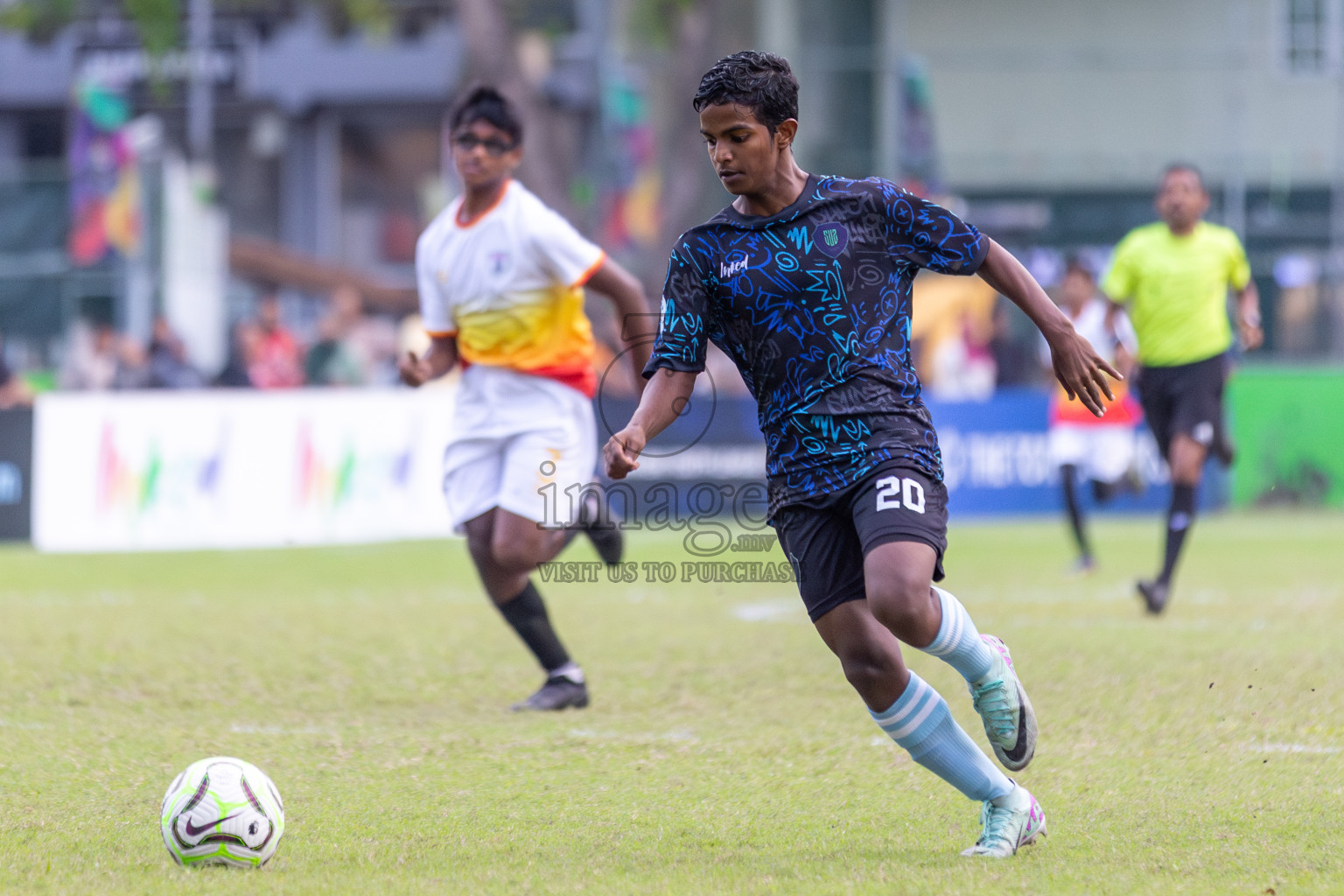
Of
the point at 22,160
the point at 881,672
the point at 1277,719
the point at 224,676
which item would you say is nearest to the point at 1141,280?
the point at 1277,719

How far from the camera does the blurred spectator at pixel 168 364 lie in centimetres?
1623

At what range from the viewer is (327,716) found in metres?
6.86

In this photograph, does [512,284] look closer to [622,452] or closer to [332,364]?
[622,452]

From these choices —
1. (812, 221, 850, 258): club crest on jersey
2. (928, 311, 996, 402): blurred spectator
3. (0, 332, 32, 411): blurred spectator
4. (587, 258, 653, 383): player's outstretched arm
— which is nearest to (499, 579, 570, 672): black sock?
(587, 258, 653, 383): player's outstretched arm

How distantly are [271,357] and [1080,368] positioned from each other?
13469mm

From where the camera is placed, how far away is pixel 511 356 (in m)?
7.11

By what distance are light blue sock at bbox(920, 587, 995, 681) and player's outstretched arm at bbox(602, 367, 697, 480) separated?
2.62 feet

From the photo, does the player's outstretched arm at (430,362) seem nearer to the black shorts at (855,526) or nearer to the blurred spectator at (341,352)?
the black shorts at (855,526)

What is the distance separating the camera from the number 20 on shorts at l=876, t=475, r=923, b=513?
14.7 ft

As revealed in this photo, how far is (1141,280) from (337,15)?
15596mm

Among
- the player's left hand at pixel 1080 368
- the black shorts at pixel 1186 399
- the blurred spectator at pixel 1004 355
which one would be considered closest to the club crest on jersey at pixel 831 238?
the player's left hand at pixel 1080 368

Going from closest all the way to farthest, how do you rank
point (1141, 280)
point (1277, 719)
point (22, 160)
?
point (1277, 719) → point (1141, 280) → point (22, 160)

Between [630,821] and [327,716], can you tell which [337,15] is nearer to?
[327,716]

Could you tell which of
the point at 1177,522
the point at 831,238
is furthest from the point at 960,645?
the point at 1177,522
